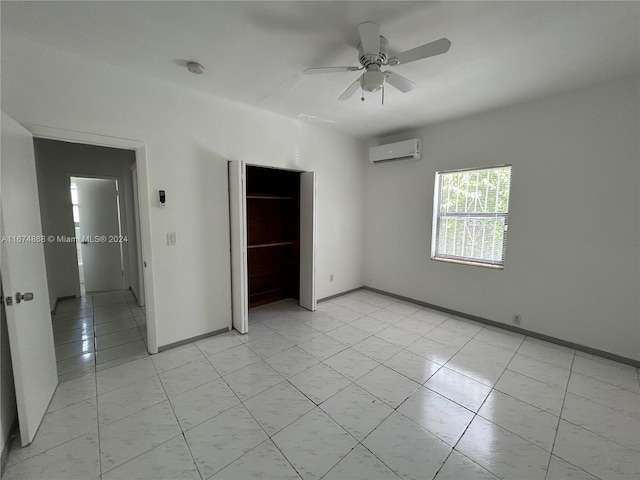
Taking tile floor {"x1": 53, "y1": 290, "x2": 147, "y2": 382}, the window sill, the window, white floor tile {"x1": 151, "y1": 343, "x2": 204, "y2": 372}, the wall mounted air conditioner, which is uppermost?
the wall mounted air conditioner

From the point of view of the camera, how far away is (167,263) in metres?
2.64

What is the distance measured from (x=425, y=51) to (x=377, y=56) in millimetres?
324

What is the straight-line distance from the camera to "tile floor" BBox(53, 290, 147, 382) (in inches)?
97.0

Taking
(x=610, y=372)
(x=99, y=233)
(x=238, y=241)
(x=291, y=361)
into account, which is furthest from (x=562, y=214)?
(x=99, y=233)

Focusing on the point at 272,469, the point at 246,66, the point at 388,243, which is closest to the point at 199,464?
the point at 272,469

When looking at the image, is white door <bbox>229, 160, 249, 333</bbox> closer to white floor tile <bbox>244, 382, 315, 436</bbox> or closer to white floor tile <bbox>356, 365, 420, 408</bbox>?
white floor tile <bbox>244, 382, 315, 436</bbox>

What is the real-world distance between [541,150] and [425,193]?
136 cm

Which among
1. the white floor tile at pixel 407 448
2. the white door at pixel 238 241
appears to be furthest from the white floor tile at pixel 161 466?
the white door at pixel 238 241

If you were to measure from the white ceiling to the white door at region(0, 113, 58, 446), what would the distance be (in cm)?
89

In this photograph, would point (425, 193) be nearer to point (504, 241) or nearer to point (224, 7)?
point (504, 241)

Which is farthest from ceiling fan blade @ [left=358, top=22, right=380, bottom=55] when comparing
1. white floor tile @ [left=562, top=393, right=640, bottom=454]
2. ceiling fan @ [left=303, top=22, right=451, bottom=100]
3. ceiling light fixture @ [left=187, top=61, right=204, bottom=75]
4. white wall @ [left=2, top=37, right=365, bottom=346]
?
white floor tile @ [left=562, top=393, right=640, bottom=454]

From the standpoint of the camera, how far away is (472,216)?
11.3ft

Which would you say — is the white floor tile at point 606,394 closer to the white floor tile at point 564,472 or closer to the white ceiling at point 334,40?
the white floor tile at point 564,472

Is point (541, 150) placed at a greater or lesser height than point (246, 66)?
lesser
